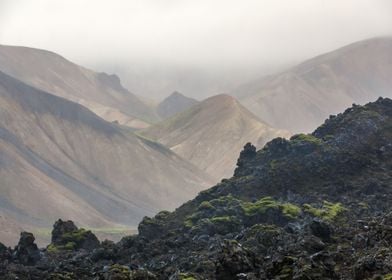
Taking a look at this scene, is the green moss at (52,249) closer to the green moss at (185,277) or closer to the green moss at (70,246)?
the green moss at (70,246)

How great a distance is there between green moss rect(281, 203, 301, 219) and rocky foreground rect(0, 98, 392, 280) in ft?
0.47

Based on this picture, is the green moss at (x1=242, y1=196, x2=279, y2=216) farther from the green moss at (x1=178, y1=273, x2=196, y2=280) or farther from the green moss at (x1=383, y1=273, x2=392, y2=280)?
the green moss at (x1=383, y1=273, x2=392, y2=280)

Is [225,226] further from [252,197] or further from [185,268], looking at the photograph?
[185,268]

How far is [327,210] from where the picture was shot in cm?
8606

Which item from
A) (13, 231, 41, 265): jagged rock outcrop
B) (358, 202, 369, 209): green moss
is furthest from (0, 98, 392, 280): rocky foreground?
(13, 231, 41, 265): jagged rock outcrop

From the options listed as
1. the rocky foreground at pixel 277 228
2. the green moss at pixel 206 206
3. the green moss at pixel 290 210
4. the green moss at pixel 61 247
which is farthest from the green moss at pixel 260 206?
the green moss at pixel 61 247

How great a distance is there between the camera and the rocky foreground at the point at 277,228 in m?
50.3

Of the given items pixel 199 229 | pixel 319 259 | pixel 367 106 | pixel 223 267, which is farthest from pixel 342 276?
pixel 367 106

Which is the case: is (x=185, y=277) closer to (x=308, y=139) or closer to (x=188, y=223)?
(x=188, y=223)

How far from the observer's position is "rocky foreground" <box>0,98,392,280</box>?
50344mm

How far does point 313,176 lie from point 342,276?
6134 cm

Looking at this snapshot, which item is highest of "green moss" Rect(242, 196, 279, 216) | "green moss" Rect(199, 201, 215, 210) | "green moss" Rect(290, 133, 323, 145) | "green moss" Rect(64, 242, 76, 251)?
"green moss" Rect(290, 133, 323, 145)

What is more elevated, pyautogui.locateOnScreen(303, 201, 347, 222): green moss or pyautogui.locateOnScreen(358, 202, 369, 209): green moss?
pyautogui.locateOnScreen(358, 202, 369, 209): green moss

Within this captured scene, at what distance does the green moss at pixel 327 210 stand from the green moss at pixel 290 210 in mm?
1133
